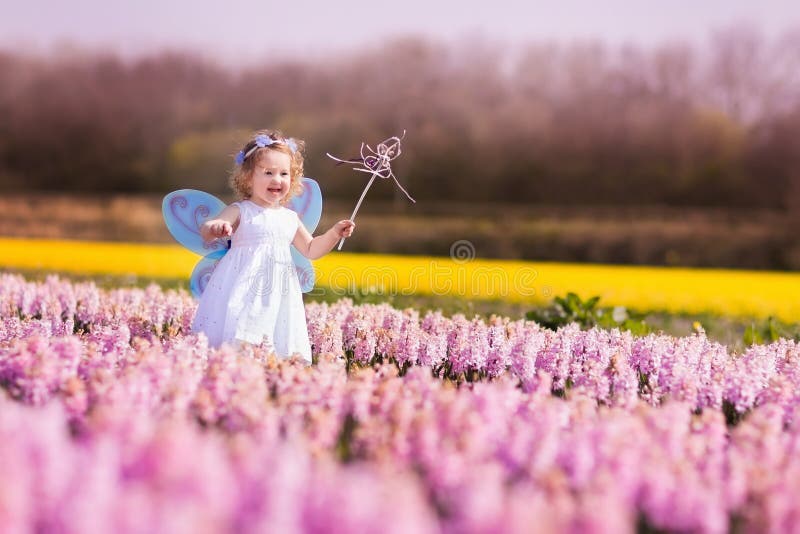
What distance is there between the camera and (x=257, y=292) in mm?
6480

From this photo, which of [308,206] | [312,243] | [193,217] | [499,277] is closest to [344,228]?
[312,243]

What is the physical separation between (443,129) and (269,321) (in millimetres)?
23385

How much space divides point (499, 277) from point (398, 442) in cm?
1425

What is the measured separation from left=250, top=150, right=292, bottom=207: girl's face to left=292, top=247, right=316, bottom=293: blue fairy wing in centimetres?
61

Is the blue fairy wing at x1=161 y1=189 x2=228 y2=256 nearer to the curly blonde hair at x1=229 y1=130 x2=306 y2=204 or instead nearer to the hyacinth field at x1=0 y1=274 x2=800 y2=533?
the curly blonde hair at x1=229 y1=130 x2=306 y2=204

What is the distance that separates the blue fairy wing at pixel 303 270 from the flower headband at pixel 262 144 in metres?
0.87

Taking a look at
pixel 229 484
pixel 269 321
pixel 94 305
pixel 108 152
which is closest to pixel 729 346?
pixel 269 321

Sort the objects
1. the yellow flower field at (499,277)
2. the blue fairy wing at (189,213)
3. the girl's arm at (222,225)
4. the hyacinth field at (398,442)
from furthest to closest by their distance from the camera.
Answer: the yellow flower field at (499,277) < the blue fairy wing at (189,213) < the girl's arm at (222,225) < the hyacinth field at (398,442)

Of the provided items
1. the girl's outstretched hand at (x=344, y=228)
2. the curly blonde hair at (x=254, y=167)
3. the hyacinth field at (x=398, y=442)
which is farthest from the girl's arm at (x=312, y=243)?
the hyacinth field at (x=398, y=442)

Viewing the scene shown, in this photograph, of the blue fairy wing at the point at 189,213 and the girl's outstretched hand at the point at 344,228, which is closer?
the girl's outstretched hand at the point at 344,228

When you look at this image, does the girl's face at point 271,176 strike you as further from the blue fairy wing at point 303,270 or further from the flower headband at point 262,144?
the blue fairy wing at point 303,270

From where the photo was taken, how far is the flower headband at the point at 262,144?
22.2 feet

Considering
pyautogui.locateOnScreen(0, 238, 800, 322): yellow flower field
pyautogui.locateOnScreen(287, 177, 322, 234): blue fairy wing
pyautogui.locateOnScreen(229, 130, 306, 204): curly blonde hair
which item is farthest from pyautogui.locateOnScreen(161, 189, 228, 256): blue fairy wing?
pyautogui.locateOnScreen(0, 238, 800, 322): yellow flower field

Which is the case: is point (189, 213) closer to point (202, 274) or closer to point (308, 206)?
point (202, 274)
